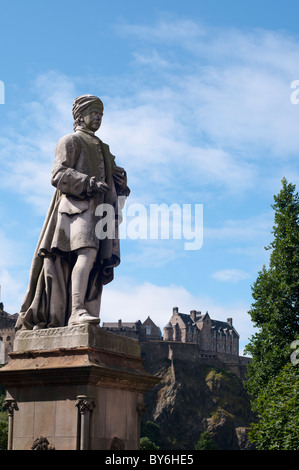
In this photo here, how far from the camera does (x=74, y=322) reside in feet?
30.0

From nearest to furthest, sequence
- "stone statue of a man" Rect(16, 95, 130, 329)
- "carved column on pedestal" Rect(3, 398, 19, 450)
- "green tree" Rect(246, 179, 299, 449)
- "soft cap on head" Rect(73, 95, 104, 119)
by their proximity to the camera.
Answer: "carved column on pedestal" Rect(3, 398, 19, 450) → "stone statue of a man" Rect(16, 95, 130, 329) → "soft cap on head" Rect(73, 95, 104, 119) → "green tree" Rect(246, 179, 299, 449)

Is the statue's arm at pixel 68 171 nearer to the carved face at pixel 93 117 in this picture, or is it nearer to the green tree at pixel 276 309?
the carved face at pixel 93 117

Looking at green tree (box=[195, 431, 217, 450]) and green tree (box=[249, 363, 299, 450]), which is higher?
green tree (box=[195, 431, 217, 450])

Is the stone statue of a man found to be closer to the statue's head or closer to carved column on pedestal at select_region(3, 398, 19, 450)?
the statue's head

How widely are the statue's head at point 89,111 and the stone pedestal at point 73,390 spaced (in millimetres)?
3351

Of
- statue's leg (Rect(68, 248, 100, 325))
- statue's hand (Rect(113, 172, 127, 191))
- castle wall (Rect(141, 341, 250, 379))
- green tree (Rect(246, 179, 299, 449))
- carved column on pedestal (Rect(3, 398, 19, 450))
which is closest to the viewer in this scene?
carved column on pedestal (Rect(3, 398, 19, 450))

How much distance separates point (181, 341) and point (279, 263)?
10715 centimetres

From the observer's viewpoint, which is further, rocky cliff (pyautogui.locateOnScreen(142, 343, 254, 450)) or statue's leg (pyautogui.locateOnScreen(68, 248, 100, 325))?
rocky cliff (pyautogui.locateOnScreen(142, 343, 254, 450))

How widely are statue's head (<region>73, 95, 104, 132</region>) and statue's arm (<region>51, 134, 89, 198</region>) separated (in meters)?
0.48

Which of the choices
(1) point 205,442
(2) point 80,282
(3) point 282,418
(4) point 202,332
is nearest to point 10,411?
(2) point 80,282

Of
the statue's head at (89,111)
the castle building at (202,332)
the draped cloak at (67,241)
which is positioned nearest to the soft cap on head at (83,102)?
the statue's head at (89,111)

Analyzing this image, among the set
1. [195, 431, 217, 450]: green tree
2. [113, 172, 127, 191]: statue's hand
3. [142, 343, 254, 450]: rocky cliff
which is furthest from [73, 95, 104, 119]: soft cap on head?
[142, 343, 254, 450]: rocky cliff

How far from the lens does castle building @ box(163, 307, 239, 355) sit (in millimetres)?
138750
